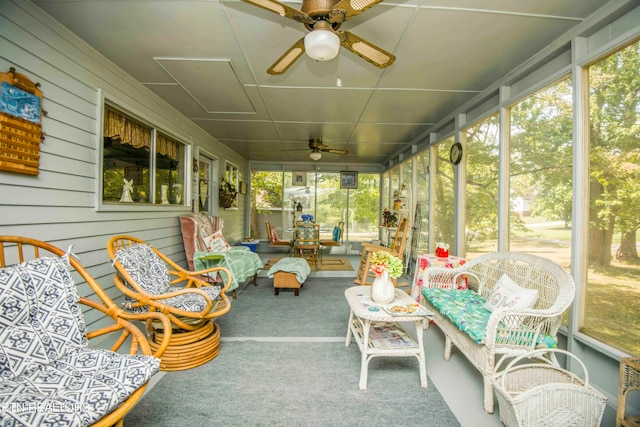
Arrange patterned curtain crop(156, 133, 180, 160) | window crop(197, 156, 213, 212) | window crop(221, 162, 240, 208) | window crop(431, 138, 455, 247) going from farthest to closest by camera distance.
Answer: window crop(221, 162, 240, 208) < window crop(197, 156, 213, 212) < window crop(431, 138, 455, 247) < patterned curtain crop(156, 133, 180, 160)

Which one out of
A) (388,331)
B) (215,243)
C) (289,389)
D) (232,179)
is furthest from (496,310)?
(232,179)

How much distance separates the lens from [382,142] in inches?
250

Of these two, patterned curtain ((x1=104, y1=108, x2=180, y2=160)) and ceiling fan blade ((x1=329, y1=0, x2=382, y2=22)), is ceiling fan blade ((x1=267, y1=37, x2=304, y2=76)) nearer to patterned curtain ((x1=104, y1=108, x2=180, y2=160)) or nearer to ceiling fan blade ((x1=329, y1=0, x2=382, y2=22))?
ceiling fan blade ((x1=329, y1=0, x2=382, y2=22))

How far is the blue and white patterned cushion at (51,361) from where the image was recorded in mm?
1168

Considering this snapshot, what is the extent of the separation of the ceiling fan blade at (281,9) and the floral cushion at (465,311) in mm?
2310

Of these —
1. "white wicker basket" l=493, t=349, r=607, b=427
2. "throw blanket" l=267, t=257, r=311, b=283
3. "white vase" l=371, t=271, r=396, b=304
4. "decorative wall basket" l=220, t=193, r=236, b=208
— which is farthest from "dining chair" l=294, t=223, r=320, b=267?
"white wicker basket" l=493, t=349, r=607, b=427

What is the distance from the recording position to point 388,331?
2.62m

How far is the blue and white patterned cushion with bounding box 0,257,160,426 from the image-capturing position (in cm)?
117

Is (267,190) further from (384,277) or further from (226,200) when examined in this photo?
(384,277)

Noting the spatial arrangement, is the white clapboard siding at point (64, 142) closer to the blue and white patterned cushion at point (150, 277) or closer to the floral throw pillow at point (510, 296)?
the blue and white patterned cushion at point (150, 277)

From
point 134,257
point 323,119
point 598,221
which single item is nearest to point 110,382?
point 134,257

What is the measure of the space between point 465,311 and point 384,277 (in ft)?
2.25

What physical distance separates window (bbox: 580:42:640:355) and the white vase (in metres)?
1.44

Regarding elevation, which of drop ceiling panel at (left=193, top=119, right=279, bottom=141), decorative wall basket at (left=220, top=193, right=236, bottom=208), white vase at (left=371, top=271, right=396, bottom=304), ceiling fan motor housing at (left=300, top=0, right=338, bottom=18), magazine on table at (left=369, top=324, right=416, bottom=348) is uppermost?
drop ceiling panel at (left=193, top=119, right=279, bottom=141)
